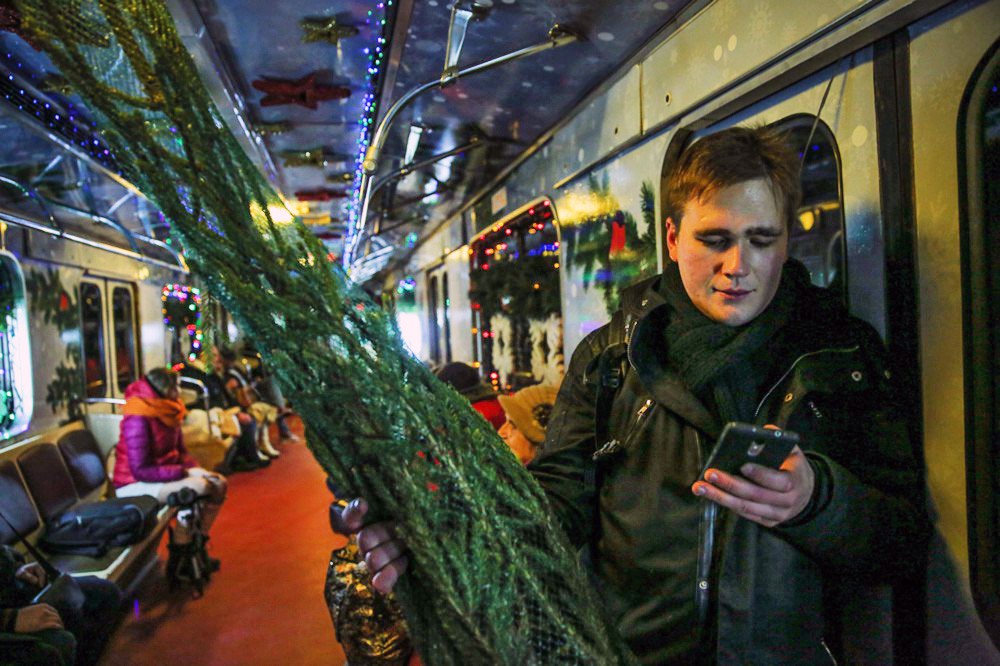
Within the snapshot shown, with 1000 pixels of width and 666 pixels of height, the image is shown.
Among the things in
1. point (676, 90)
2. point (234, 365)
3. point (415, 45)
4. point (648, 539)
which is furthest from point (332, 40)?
point (234, 365)

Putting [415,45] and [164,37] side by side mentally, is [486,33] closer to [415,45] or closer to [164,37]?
[415,45]

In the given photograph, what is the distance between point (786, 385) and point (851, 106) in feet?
3.03

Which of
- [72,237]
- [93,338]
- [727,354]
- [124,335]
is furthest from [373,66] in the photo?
[124,335]

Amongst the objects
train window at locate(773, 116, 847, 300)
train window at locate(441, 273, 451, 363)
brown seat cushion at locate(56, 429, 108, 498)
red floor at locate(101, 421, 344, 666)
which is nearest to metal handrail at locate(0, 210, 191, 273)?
brown seat cushion at locate(56, 429, 108, 498)

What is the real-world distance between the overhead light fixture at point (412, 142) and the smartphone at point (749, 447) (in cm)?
348

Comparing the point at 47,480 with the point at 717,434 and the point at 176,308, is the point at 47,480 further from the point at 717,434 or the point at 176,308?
the point at 176,308

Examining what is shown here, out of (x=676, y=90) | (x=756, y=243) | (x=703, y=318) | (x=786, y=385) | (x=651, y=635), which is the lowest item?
(x=651, y=635)

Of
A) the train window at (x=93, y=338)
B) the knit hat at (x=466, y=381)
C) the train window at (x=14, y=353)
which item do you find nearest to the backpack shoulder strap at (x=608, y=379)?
the knit hat at (x=466, y=381)

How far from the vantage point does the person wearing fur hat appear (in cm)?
322

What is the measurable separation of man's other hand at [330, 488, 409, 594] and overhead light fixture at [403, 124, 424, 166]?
3.42 m

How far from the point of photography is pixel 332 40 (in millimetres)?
2881

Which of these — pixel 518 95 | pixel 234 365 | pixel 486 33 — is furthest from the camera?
pixel 234 365

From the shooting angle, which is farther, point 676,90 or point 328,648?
point 328,648

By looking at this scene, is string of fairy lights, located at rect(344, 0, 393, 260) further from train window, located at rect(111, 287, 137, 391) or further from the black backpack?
train window, located at rect(111, 287, 137, 391)
